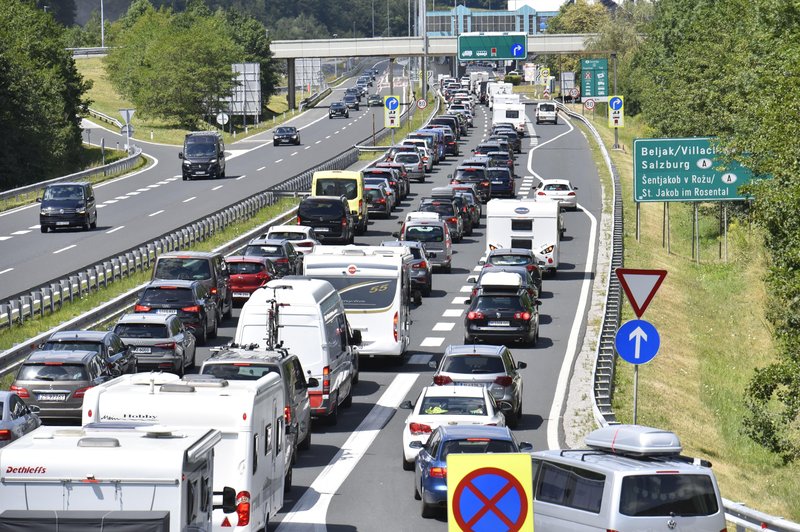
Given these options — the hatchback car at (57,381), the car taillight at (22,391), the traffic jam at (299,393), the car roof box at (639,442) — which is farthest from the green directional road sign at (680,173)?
the car roof box at (639,442)

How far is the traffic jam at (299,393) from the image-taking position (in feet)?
42.2

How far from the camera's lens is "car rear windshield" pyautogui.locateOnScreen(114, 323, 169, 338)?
31078 millimetres

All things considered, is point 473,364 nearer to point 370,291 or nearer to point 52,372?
point 370,291

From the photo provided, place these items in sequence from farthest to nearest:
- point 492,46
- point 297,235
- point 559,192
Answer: point 492,46 → point 559,192 → point 297,235

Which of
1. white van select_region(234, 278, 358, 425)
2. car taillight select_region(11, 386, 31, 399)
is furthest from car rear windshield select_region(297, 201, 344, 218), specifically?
car taillight select_region(11, 386, 31, 399)

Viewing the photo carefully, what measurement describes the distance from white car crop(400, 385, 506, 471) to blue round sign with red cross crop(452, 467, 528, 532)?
1306 cm

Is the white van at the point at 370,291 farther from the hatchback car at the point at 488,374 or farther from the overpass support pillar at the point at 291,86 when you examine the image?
the overpass support pillar at the point at 291,86

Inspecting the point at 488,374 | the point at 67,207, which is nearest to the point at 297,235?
the point at 67,207

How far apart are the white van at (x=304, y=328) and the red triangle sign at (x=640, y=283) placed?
708 cm

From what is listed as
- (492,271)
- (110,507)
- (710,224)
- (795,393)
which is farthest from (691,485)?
(710,224)

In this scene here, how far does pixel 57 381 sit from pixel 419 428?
24.1 feet

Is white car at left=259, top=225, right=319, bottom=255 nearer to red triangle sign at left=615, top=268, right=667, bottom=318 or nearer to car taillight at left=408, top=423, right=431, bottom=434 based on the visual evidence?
car taillight at left=408, top=423, right=431, bottom=434

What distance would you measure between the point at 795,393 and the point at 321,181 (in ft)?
108

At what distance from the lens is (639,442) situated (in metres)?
15.1
